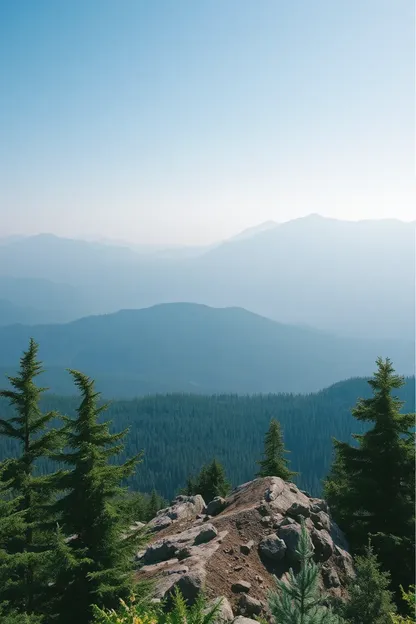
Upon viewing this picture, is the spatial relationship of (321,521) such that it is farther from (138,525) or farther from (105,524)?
(138,525)

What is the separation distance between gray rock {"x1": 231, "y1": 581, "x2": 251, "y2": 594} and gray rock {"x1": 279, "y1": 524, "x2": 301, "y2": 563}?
2.74 metres

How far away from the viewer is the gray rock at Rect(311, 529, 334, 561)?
19609 millimetres

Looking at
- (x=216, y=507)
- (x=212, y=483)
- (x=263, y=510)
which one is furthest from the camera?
(x=212, y=483)

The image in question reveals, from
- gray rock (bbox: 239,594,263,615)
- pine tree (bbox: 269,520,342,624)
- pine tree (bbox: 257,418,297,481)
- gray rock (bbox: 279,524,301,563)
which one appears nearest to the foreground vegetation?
pine tree (bbox: 269,520,342,624)

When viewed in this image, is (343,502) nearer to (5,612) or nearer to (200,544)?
(200,544)

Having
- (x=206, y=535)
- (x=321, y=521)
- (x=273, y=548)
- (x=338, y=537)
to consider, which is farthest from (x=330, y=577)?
(x=206, y=535)

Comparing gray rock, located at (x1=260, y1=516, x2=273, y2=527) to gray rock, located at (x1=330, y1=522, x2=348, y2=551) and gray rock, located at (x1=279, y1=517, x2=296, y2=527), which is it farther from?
gray rock, located at (x1=330, y1=522, x2=348, y2=551)

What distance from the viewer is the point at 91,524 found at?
50.1 ft

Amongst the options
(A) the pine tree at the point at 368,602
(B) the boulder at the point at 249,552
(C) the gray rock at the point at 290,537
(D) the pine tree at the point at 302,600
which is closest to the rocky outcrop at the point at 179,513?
(B) the boulder at the point at 249,552

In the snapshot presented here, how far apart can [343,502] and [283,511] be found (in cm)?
341

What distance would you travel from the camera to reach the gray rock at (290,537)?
A: 18.6m

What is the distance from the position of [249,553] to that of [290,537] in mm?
1969

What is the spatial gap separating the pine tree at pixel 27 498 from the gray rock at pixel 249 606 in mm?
7231

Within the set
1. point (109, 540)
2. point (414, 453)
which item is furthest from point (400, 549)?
point (109, 540)
